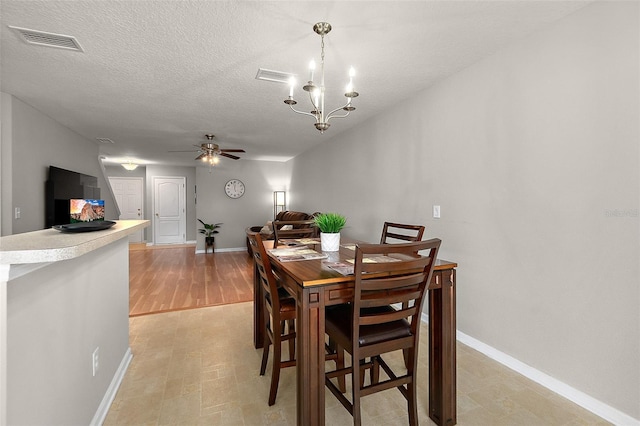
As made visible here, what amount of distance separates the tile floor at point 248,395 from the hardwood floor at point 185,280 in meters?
1.07

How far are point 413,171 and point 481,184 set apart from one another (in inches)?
32.0

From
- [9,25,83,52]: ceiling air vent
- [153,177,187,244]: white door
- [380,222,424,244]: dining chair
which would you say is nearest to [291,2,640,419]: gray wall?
[380,222,424,244]: dining chair

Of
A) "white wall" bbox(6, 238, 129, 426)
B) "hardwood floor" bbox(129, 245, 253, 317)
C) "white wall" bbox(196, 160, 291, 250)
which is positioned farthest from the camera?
"white wall" bbox(196, 160, 291, 250)

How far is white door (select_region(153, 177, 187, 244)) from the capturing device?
838 centimetres

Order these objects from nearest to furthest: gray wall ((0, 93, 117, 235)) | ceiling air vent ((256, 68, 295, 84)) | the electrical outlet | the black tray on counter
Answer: the black tray on counter → the electrical outlet → ceiling air vent ((256, 68, 295, 84)) → gray wall ((0, 93, 117, 235))

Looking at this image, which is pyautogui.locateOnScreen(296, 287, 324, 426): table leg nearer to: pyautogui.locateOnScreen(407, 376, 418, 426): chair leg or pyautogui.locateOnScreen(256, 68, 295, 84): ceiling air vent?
pyautogui.locateOnScreen(407, 376, 418, 426): chair leg

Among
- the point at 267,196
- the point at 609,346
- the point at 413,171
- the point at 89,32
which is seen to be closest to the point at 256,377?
the point at 609,346

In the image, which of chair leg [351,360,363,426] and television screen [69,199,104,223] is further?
television screen [69,199,104,223]

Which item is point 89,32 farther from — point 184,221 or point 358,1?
point 184,221

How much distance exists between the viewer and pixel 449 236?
8.80 feet

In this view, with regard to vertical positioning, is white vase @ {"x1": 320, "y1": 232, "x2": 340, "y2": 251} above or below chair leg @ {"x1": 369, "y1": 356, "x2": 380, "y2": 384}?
above

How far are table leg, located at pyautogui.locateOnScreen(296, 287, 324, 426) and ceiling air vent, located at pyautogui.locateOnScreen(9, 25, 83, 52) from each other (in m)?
2.40

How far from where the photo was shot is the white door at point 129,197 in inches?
328

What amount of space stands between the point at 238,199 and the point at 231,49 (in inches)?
231
